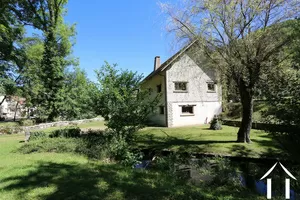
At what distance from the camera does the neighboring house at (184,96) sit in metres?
18.9

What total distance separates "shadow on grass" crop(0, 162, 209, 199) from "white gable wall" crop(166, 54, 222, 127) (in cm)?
1290

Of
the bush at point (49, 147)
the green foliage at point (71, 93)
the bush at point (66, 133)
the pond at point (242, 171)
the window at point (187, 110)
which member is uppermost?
the green foliage at point (71, 93)

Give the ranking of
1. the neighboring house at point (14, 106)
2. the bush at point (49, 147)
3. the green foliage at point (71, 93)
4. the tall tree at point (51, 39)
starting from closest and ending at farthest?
the bush at point (49, 147) < the tall tree at point (51, 39) < the green foliage at point (71, 93) < the neighboring house at point (14, 106)

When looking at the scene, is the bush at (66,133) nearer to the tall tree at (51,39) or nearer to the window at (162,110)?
the window at (162,110)

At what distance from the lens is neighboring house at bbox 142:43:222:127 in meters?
18.9

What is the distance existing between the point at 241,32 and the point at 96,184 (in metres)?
8.98

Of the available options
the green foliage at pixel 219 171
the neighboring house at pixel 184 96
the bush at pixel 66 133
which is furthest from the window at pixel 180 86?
the green foliage at pixel 219 171

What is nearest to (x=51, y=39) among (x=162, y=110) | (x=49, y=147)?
(x=162, y=110)

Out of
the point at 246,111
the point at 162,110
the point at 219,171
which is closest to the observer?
the point at 219,171

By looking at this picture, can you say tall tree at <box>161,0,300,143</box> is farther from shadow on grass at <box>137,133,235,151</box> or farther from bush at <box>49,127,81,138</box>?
bush at <box>49,127,81,138</box>

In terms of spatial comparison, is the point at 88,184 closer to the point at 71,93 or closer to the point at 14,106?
the point at 71,93

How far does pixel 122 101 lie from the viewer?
31.1 feet

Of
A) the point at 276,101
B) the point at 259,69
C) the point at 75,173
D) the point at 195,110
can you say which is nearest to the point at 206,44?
the point at 259,69

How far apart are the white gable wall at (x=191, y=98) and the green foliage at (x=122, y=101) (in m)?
8.79
